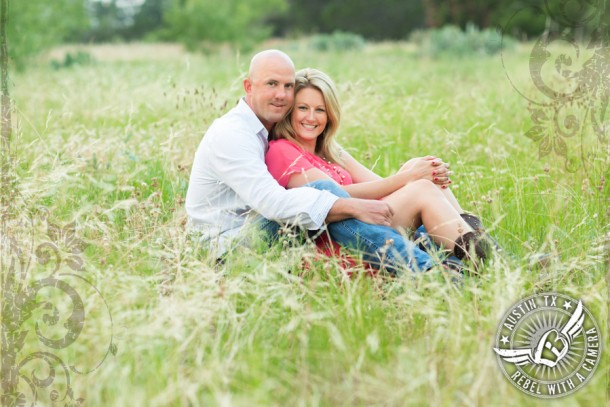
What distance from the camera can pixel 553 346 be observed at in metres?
2.88

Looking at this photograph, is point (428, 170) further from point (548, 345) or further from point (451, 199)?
point (548, 345)

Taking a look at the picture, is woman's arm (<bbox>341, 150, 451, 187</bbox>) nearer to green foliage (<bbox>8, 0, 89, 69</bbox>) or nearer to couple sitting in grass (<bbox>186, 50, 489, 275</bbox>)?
couple sitting in grass (<bbox>186, 50, 489, 275</bbox>)

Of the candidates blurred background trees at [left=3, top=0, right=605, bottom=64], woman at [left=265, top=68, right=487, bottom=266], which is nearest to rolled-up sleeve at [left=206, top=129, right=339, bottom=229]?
woman at [left=265, top=68, right=487, bottom=266]

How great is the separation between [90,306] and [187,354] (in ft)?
1.78

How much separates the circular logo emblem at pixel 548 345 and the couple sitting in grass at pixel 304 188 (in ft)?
1.44

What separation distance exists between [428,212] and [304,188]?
691mm

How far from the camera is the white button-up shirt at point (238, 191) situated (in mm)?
3586

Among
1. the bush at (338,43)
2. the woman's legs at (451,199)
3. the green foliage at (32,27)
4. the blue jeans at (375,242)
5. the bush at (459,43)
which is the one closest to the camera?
the blue jeans at (375,242)

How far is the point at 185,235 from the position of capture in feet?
11.7

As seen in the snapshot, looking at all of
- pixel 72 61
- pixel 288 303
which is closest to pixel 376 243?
pixel 288 303

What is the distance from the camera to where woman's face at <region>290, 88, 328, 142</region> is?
4.12 meters

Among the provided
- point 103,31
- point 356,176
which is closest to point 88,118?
point 356,176

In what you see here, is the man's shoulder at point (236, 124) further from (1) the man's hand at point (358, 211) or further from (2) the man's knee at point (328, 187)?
(1) the man's hand at point (358, 211)

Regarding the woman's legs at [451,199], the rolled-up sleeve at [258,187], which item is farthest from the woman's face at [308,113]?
the woman's legs at [451,199]
